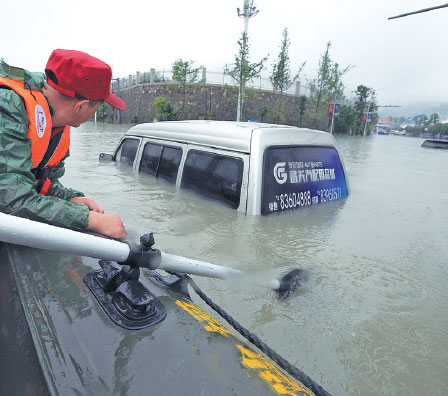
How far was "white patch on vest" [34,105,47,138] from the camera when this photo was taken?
63.8 inches

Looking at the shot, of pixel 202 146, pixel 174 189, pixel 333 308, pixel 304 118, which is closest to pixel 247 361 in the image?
pixel 333 308

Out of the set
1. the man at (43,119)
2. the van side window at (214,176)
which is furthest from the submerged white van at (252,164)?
the man at (43,119)

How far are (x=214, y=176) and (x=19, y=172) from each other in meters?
2.37

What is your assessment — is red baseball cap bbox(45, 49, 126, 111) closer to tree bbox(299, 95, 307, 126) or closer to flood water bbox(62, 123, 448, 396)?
flood water bbox(62, 123, 448, 396)

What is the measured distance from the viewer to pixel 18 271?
4.30ft

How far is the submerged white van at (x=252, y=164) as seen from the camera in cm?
329

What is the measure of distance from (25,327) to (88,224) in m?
0.70

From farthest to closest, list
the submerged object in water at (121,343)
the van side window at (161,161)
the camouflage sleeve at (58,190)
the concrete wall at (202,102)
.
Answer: the concrete wall at (202,102) → the van side window at (161,161) → the camouflage sleeve at (58,190) → the submerged object in water at (121,343)

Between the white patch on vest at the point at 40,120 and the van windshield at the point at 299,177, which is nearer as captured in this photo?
the white patch on vest at the point at 40,120

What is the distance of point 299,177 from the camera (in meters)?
3.65

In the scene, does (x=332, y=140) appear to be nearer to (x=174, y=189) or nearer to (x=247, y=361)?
(x=174, y=189)

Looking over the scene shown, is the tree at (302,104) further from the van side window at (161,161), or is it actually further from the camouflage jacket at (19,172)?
the camouflage jacket at (19,172)

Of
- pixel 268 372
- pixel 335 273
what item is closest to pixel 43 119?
pixel 268 372

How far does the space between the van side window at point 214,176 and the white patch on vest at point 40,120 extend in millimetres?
2001
